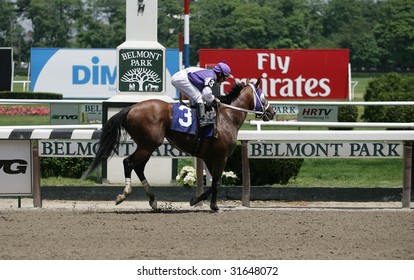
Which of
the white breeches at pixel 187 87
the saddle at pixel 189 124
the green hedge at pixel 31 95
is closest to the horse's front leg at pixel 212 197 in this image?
the saddle at pixel 189 124

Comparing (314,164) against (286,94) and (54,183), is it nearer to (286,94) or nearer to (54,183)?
(54,183)

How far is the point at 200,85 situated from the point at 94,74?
19410 mm

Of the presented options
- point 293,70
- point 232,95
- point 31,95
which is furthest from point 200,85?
point 31,95

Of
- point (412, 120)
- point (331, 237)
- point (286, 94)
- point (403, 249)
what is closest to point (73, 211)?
point (331, 237)

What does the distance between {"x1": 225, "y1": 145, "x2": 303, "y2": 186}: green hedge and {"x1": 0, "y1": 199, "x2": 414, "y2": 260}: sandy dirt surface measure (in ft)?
3.50

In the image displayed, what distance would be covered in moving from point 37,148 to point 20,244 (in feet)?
9.41

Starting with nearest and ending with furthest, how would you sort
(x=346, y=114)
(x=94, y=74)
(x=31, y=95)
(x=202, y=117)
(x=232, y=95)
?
(x=202, y=117)
(x=232, y=95)
(x=346, y=114)
(x=31, y=95)
(x=94, y=74)

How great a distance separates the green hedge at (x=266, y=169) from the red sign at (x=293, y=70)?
9.61m

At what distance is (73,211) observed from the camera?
10.3 meters

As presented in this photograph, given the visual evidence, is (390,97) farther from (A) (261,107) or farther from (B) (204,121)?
(B) (204,121)

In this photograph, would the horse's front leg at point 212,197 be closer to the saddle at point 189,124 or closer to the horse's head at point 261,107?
the saddle at point 189,124

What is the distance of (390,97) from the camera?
24.4 metres

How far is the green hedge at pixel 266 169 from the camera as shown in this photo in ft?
40.2

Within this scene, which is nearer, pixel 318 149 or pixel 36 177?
pixel 36 177
